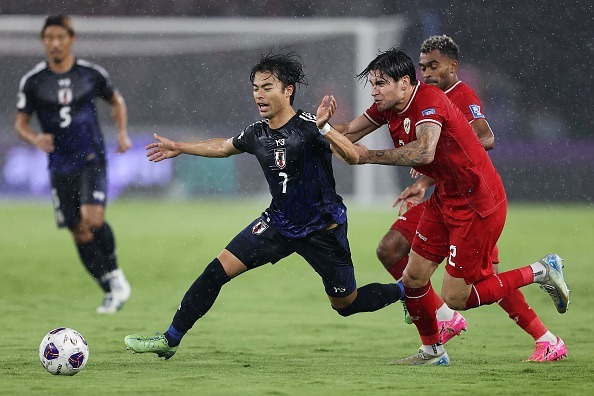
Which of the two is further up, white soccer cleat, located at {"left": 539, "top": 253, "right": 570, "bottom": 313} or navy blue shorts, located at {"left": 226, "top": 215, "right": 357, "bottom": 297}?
navy blue shorts, located at {"left": 226, "top": 215, "right": 357, "bottom": 297}

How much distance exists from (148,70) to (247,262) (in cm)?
1824

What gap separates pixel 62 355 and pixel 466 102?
3351mm

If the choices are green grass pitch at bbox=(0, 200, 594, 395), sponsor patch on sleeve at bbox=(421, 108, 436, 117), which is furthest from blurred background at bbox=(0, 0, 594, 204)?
sponsor patch on sleeve at bbox=(421, 108, 436, 117)

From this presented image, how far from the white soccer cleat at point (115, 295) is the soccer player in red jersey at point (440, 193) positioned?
4.10 metres

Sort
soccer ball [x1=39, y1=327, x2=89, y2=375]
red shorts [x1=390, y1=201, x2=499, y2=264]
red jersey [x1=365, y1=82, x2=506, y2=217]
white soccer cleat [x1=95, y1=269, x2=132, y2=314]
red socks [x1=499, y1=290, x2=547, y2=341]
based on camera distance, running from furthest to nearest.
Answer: white soccer cleat [x1=95, y1=269, x2=132, y2=314] → red shorts [x1=390, y1=201, x2=499, y2=264] → red socks [x1=499, y1=290, x2=547, y2=341] → red jersey [x1=365, y1=82, x2=506, y2=217] → soccer ball [x1=39, y1=327, x2=89, y2=375]

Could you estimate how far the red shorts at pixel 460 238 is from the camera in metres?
7.12

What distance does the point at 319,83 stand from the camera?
75.3 ft

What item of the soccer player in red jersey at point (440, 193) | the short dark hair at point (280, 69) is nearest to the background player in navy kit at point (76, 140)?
the soccer player in red jersey at point (440, 193)

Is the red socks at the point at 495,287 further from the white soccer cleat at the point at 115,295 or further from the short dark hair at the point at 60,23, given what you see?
the short dark hair at the point at 60,23

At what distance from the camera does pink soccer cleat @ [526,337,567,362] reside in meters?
7.46

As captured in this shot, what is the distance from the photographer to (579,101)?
2455cm

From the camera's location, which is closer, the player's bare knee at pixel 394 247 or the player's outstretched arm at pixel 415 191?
the player's outstretched arm at pixel 415 191

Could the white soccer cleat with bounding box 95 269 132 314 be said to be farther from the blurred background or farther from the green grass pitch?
the blurred background

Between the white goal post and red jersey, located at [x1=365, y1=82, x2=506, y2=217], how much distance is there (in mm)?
13944
